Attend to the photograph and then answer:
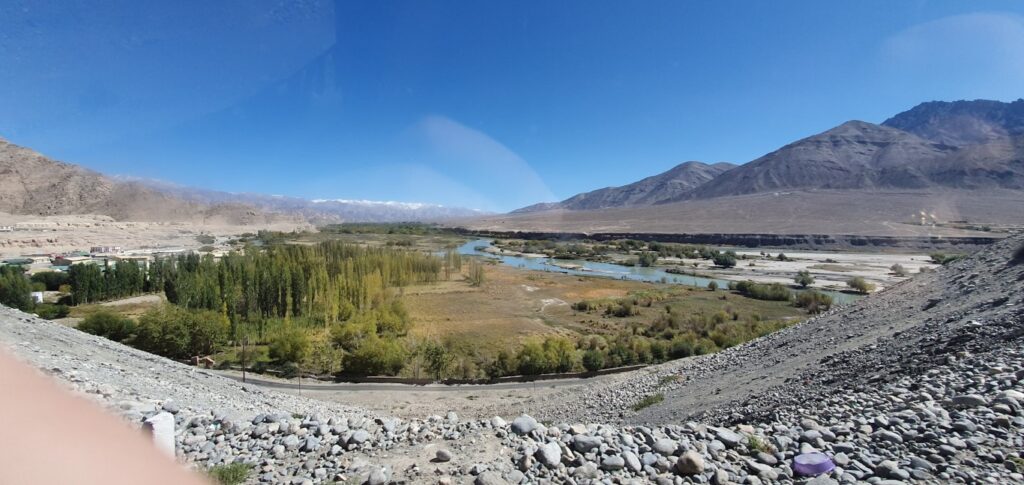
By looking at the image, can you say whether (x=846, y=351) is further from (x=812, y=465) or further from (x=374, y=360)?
(x=374, y=360)

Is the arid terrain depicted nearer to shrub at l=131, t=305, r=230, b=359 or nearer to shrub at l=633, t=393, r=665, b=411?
shrub at l=131, t=305, r=230, b=359

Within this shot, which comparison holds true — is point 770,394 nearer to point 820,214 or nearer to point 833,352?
point 833,352

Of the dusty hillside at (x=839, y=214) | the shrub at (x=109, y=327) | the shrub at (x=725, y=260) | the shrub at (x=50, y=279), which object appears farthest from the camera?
the dusty hillside at (x=839, y=214)

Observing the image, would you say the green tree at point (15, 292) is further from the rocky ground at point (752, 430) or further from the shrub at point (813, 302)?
the shrub at point (813, 302)

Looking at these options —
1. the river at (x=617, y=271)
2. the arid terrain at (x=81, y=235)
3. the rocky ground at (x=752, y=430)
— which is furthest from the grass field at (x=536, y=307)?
the arid terrain at (x=81, y=235)

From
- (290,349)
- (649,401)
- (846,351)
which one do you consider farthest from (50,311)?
(846,351)

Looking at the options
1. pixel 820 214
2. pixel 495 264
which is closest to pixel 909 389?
pixel 495 264

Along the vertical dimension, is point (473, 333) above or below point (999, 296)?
below
